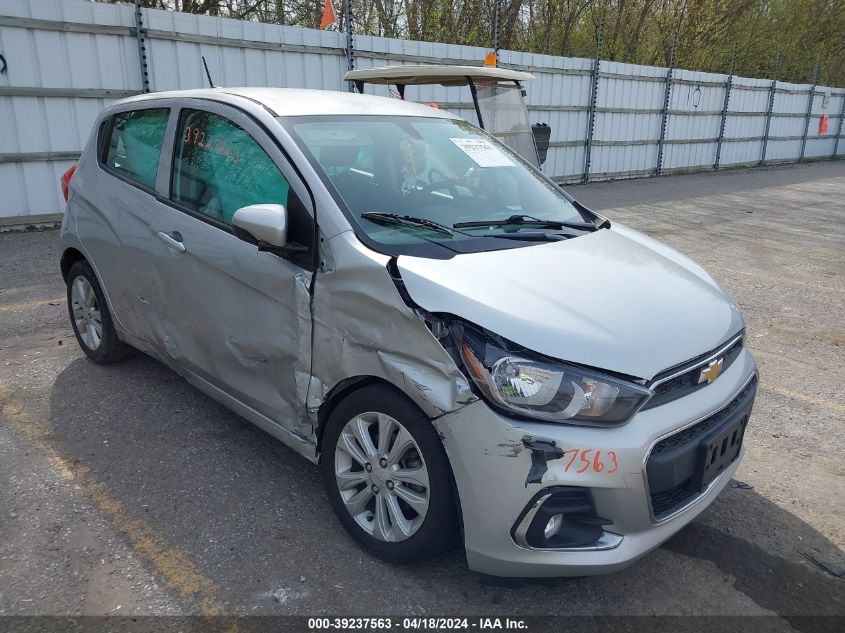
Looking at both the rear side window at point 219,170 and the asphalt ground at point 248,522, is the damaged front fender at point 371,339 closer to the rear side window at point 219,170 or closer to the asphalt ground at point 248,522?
the rear side window at point 219,170

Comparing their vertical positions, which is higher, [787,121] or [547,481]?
[547,481]

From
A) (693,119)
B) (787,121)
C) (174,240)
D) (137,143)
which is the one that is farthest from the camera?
(787,121)

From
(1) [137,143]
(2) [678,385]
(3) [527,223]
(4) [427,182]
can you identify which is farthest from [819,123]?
(2) [678,385]

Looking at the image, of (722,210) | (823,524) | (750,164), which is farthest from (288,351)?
(750,164)

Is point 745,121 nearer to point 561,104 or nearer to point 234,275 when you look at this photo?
point 561,104

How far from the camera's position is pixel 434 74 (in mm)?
6523

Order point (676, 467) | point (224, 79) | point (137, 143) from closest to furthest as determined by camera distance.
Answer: point (676, 467)
point (137, 143)
point (224, 79)

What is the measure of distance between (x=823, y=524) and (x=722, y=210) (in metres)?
10.7

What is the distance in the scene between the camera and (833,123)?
85.4 ft

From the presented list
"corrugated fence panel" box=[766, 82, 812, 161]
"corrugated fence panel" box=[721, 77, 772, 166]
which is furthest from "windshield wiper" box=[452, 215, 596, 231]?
"corrugated fence panel" box=[766, 82, 812, 161]

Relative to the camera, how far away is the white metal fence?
26.2 ft

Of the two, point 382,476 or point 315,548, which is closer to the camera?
point 382,476

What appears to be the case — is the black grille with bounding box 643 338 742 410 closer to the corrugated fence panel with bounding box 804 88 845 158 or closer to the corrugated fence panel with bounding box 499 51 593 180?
the corrugated fence panel with bounding box 499 51 593 180

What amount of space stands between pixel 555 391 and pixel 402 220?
102 centimetres
